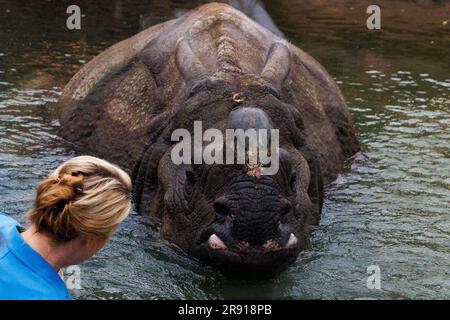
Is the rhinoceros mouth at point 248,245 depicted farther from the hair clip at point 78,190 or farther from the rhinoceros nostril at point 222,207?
the hair clip at point 78,190

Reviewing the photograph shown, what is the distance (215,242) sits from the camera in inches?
276

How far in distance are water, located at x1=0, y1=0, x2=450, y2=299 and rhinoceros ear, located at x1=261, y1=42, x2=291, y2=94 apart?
1349 millimetres

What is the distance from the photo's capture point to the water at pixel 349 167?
23.8 ft

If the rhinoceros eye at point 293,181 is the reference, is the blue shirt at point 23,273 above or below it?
above

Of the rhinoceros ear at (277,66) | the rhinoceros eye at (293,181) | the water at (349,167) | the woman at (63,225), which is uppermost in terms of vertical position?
the woman at (63,225)

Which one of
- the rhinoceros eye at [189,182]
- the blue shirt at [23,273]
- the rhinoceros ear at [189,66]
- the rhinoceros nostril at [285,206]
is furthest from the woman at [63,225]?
the rhinoceros ear at [189,66]

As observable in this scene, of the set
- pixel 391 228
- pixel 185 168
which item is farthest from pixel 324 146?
pixel 185 168

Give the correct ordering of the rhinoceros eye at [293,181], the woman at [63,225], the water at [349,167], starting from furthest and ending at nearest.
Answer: the rhinoceros eye at [293,181] < the water at [349,167] < the woman at [63,225]

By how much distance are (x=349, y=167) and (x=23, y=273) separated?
678cm

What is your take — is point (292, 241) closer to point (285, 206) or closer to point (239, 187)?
point (285, 206)

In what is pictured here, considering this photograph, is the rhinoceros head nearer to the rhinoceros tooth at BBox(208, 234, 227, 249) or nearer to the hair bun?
the rhinoceros tooth at BBox(208, 234, 227, 249)

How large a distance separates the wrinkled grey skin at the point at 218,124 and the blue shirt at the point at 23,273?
2.87 m
